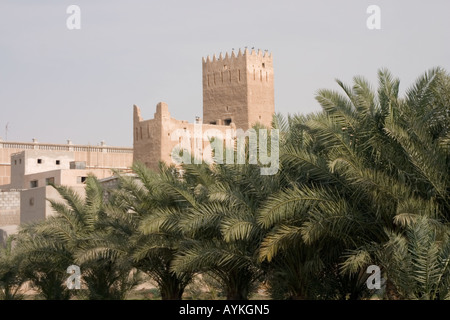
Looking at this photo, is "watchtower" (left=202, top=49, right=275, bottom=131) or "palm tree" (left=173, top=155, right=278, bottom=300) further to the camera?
"watchtower" (left=202, top=49, right=275, bottom=131)

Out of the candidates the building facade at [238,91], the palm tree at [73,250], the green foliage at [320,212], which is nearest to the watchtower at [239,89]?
the building facade at [238,91]

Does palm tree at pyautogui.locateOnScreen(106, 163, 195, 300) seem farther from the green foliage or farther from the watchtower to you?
the watchtower

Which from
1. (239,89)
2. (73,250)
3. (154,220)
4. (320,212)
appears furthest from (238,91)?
(320,212)

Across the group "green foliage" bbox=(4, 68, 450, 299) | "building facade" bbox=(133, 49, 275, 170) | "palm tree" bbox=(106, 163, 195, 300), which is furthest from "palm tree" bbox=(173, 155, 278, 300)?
"building facade" bbox=(133, 49, 275, 170)

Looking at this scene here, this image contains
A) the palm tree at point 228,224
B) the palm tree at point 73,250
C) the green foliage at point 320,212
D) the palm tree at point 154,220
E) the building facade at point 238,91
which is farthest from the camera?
the building facade at point 238,91

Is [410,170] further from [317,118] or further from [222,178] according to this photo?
[222,178]

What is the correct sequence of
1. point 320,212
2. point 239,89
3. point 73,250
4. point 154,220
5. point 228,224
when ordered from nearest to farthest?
point 320,212 < point 228,224 < point 154,220 < point 73,250 < point 239,89

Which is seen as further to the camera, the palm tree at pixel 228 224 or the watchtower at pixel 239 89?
the watchtower at pixel 239 89

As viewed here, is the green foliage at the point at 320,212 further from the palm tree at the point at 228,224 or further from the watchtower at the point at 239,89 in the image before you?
the watchtower at the point at 239,89

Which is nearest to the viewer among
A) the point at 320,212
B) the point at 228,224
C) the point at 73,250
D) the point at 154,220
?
the point at 320,212

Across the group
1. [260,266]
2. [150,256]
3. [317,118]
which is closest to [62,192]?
[150,256]

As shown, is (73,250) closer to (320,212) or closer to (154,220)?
(154,220)

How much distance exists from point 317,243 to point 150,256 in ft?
12.5

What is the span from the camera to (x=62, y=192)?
701 inches
